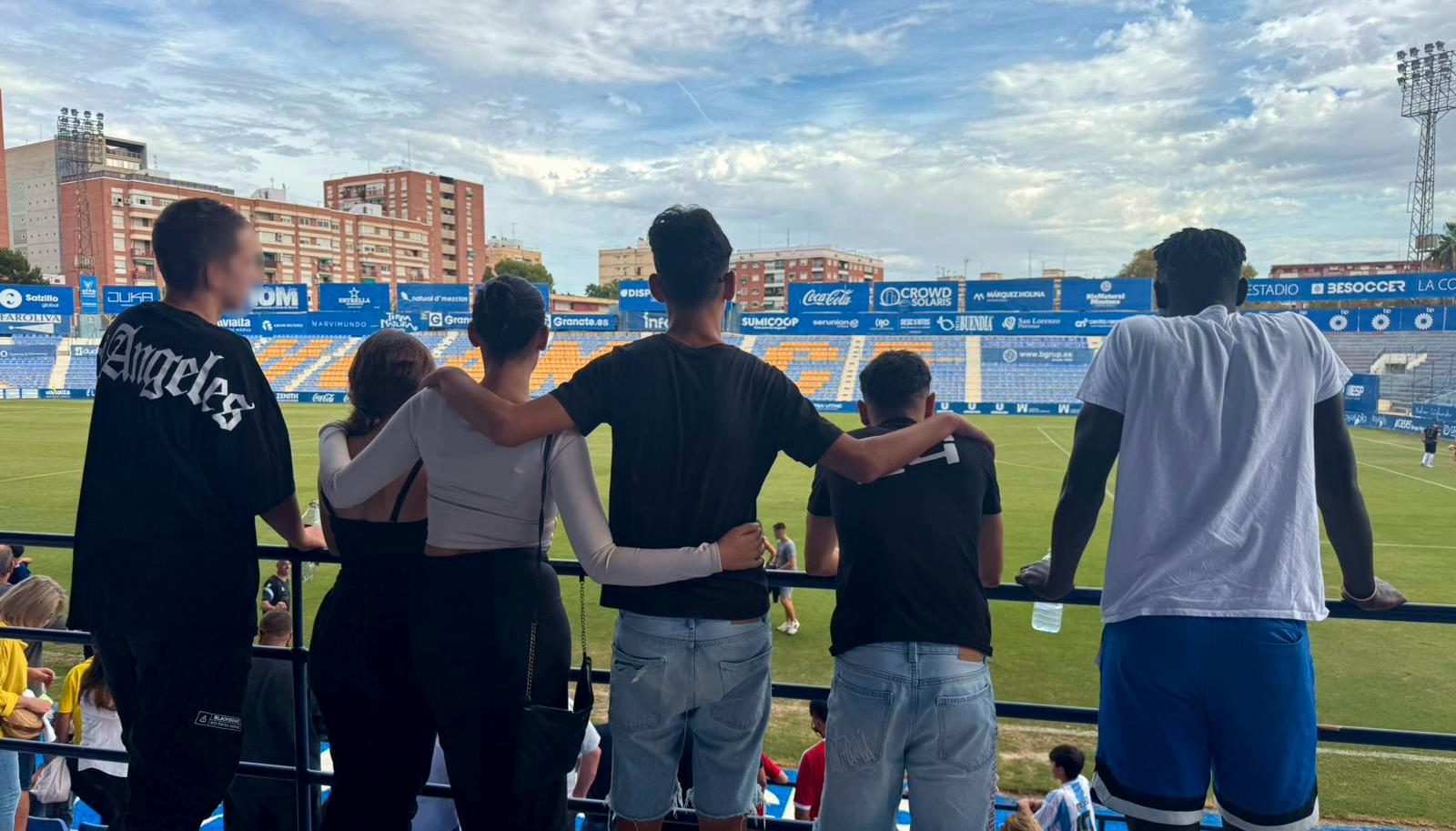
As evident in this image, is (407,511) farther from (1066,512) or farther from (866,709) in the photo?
(1066,512)

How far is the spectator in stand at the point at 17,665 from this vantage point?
11.0 ft

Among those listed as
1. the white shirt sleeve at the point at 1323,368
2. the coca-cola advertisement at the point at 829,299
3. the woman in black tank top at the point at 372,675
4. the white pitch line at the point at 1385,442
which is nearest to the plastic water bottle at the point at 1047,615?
the white shirt sleeve at the point at 1323,368

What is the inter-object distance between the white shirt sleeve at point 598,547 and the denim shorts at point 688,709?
0.50ft

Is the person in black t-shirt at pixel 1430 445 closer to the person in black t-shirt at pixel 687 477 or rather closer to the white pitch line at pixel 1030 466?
the white pitch line at pixel 1030 466

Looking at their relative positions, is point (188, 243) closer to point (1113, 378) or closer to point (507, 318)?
point (507, 318)

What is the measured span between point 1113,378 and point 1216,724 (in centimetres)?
81

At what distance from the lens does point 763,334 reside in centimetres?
5684

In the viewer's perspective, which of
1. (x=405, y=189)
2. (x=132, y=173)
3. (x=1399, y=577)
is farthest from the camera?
(x=405, y=189)

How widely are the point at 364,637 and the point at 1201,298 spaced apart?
232 cm

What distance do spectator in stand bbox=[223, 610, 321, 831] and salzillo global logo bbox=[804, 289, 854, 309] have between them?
50790mm

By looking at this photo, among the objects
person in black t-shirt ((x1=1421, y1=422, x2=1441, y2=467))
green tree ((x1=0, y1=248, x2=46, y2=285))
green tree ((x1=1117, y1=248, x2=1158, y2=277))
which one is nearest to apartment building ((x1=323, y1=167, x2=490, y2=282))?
green tree ((x1=0, y1=248, x2=46, y2=285))

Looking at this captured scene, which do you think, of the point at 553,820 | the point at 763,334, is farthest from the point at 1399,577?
the point at 763,334

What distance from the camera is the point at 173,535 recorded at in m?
2.33

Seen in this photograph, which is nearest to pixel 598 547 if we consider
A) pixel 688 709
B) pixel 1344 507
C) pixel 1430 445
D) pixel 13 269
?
pixel 688 709
